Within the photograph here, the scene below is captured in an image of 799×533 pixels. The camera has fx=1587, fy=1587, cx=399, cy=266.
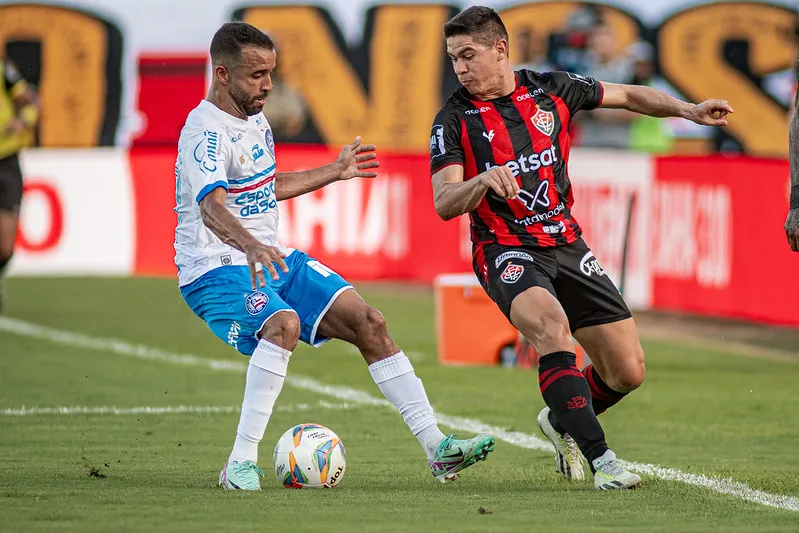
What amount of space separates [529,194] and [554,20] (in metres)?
19.9

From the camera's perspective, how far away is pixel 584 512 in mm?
6203

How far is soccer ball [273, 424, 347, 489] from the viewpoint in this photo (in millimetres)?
6895

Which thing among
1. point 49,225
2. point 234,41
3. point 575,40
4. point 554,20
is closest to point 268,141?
point 234,41

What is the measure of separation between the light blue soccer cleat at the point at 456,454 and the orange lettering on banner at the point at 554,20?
781 inches

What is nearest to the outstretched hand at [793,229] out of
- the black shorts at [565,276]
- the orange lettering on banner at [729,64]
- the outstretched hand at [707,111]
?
the outstretched hand at [707,111]

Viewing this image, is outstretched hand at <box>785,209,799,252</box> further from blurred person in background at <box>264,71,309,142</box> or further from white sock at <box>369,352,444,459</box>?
blurred person in background at <box>264,71,309,142</box>

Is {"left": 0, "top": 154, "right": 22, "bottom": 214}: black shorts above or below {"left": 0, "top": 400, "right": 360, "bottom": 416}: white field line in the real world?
above

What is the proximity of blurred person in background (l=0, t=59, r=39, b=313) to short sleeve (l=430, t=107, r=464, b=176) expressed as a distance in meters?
7.20

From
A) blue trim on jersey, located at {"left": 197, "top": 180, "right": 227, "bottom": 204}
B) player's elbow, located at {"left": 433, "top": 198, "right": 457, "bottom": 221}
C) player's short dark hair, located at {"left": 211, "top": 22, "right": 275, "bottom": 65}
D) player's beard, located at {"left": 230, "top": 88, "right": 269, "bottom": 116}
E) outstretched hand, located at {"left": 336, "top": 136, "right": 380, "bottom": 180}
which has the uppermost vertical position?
player's short dark hair, located at {"left": 211, "top": 22, "right": 275, "bottom": 65}

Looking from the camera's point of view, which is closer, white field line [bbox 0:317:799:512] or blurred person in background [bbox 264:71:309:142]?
white field line [bbox 0:317:799:512]

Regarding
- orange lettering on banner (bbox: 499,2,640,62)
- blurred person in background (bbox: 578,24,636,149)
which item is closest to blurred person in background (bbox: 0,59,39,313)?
blurred person in background (bbox: 578,24,636,149)

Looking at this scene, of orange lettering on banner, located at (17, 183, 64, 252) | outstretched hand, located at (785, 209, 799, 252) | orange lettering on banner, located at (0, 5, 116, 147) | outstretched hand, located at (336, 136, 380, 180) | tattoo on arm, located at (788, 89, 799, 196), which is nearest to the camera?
outstretched hand, located at (785, 209, 799, 252)

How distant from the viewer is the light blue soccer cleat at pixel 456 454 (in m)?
6.87

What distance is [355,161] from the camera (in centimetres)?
774
